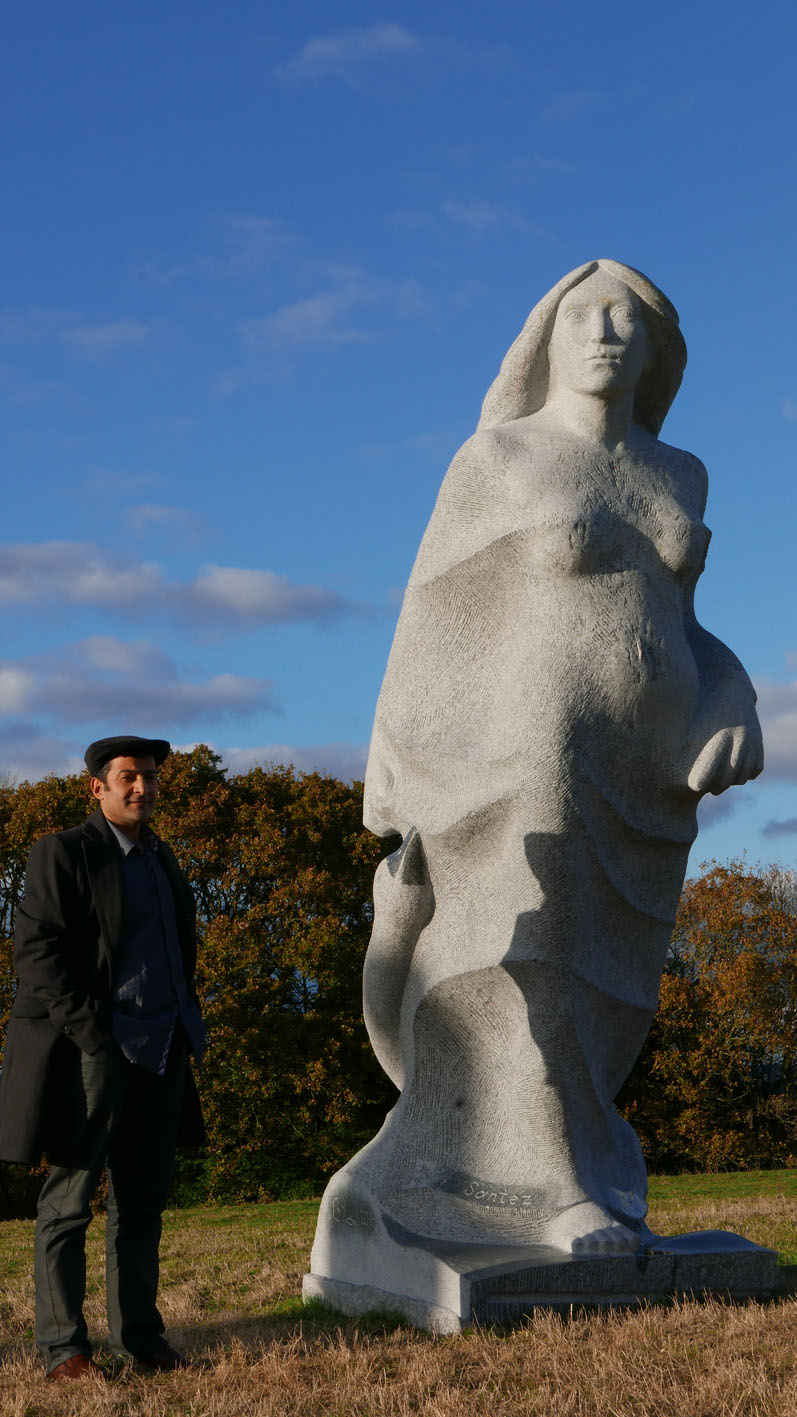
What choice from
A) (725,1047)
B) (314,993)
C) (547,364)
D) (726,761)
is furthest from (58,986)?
(725,1047)

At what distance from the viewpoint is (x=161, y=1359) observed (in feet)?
15.1

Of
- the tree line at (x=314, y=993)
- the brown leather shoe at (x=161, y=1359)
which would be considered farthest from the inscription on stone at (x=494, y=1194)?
the tree line at (x=314, y=993)

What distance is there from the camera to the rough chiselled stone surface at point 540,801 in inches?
215

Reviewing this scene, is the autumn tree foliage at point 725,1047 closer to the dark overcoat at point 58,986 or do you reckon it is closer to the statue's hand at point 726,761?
the statue's hand at point 726,761

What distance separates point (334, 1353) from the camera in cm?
462

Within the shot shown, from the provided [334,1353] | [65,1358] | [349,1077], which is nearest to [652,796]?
[334,1353]

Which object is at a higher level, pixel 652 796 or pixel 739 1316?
pixel 652 796

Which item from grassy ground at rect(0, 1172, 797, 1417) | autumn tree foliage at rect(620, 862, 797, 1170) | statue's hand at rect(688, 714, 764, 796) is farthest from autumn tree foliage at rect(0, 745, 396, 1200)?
statue's hand at rect(688, 714, 764, 796)

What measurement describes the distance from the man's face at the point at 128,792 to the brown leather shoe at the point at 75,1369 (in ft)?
5.45

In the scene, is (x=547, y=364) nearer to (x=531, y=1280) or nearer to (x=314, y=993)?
(x=531, y=1280)

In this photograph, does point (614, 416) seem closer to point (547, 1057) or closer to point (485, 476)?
point (485, 476)

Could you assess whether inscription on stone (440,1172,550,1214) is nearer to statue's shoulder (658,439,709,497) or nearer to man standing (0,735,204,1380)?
man standing (0,735,204,1380)

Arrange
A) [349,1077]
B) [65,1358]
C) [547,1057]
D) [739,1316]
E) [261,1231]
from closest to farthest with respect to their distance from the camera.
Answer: [65,1358] → [739,1316] → [547,1057] → [261,1231] → [349,1077]

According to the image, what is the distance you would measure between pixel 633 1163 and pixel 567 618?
2223 mm
